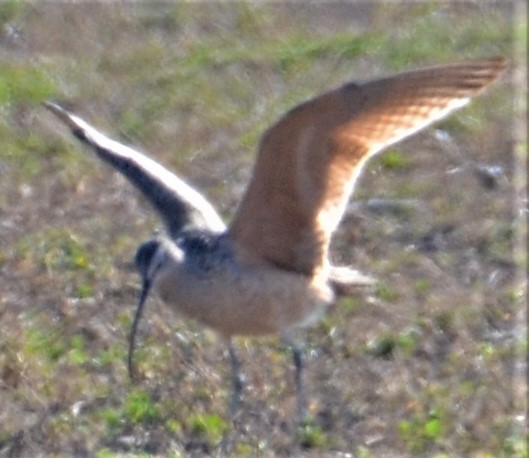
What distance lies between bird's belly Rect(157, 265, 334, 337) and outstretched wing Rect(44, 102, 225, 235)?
435mm

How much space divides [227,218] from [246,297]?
2.15 m

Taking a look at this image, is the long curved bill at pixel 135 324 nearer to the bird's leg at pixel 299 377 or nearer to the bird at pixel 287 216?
the bird at pixel 287 216

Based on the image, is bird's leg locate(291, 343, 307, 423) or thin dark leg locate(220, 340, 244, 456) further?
bird's leg locate(291, 343, 307, 423)

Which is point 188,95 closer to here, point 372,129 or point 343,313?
point 343,313

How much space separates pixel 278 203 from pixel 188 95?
4.59 metres

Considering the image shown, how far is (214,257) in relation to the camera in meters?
8.07

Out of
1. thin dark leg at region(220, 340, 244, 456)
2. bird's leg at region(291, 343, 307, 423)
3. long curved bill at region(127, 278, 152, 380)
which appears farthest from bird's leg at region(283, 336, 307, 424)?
long curved bill at region(127, 278, 152, 380)

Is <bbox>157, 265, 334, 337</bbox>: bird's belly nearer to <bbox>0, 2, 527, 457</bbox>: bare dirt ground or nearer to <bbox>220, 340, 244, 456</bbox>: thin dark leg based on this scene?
<bbox>220, 340, 244, 456</bbox>: thin dark leg

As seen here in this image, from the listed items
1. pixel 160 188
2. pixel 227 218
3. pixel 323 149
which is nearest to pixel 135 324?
pixel 160 188

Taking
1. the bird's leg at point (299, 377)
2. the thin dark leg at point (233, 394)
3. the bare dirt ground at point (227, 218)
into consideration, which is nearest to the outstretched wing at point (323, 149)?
the bird's leg at point (299, 377)

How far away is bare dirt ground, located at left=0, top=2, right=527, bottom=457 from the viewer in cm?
772

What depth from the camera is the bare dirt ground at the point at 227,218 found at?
7.72 metres

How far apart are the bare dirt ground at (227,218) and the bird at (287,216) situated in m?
0.26

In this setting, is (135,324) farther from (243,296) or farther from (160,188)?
(160,188)
